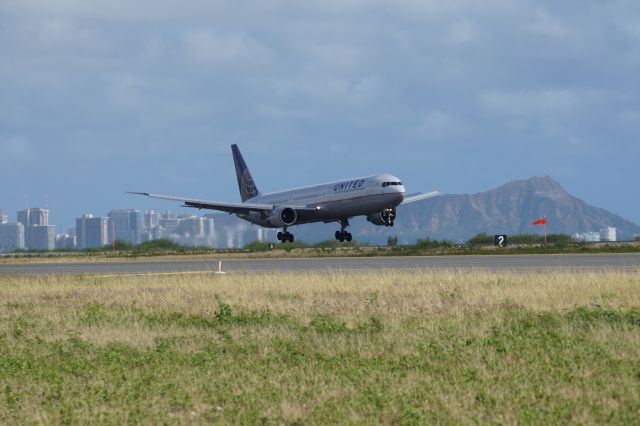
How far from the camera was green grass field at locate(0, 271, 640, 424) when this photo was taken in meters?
10.5

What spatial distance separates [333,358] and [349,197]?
50705mm

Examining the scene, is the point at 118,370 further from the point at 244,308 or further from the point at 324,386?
the point at 244,308

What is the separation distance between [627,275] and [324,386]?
19.4 metres

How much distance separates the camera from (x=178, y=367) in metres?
13.4

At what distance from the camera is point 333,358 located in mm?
13867

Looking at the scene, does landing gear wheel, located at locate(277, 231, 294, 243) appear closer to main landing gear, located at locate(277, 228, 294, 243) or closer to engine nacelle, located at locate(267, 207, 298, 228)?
main landing gear, located at locate(277, 228, 294, 243)

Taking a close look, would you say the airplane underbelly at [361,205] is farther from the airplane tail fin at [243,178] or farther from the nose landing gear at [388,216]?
the airplane tail fin at [243,178]

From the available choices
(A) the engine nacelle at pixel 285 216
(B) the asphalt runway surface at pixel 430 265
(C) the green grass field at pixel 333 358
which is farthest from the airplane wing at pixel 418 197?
(C) the green grass field at pixel 333 358

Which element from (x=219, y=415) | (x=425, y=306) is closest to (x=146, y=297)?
(x=425, y=306)

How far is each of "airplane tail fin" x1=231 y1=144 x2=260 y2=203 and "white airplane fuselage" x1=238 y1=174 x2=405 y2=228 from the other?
1399 centimetres

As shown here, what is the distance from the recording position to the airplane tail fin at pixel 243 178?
281ft

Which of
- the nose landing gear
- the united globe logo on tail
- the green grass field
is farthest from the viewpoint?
the united globe logo on tail

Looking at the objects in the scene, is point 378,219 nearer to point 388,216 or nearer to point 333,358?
point 388,216

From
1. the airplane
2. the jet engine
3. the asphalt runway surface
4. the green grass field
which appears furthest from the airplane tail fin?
the green grass field
